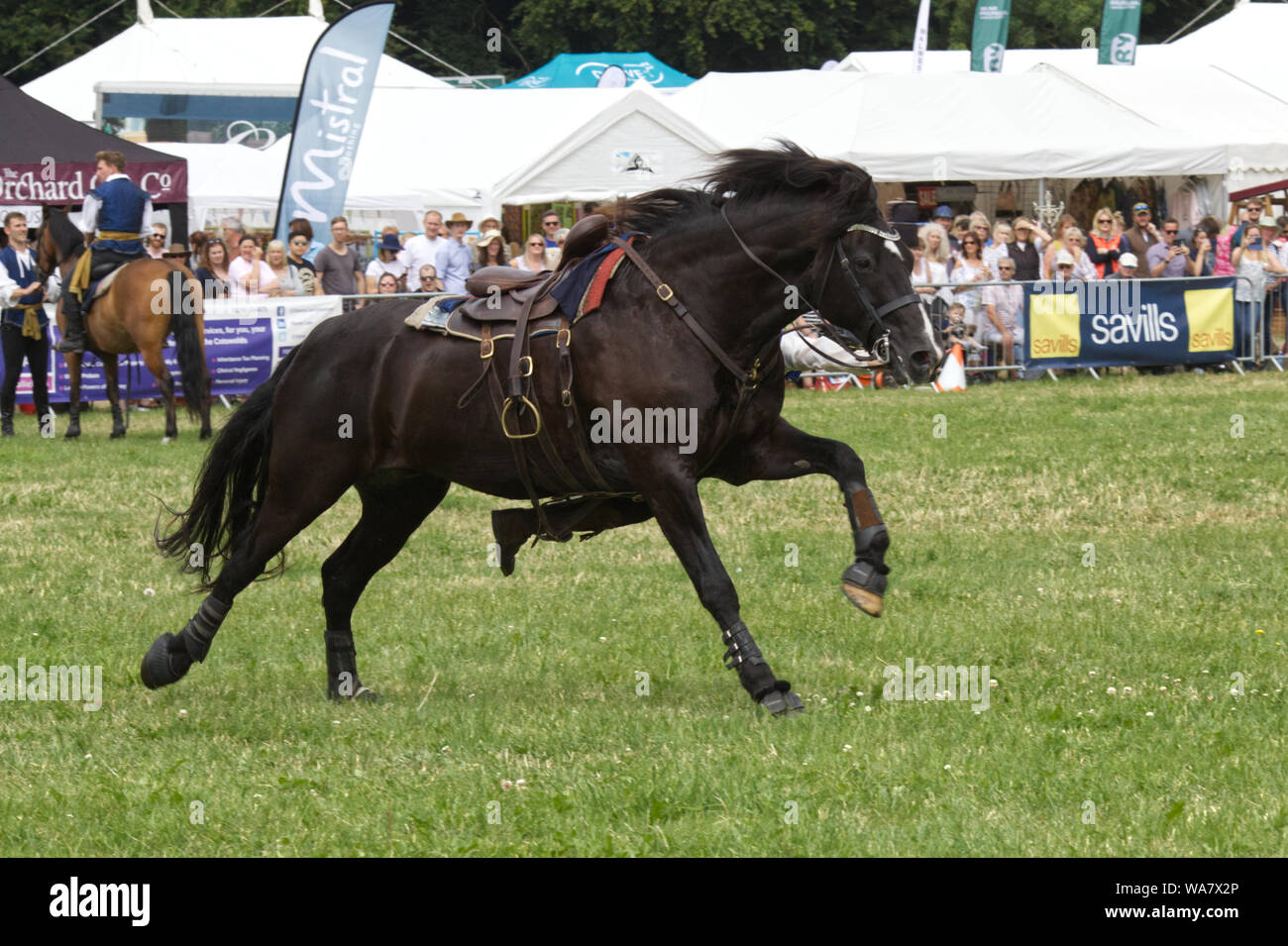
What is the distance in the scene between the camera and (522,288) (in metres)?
7.48

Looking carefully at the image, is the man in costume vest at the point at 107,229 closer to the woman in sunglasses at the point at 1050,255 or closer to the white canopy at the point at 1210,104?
the woman in sunglasses at the point at 1050,255

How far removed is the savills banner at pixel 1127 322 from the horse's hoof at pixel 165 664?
565 inches

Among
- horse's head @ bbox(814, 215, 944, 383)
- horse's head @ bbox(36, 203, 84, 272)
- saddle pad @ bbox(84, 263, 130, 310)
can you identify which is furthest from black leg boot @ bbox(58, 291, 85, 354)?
horse's head @ bbox(814, 215, 944, 383)

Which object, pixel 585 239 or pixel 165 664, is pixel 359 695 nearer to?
pixel 165 664

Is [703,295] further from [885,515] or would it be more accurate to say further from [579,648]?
[885,515]

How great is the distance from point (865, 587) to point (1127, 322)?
14.7m

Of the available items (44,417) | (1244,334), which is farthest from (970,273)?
(44,417)

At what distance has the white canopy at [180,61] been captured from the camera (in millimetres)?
37188


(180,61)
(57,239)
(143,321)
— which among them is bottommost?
(143,321)

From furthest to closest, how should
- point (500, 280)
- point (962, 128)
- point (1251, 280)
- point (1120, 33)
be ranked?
point (1120, 33) < point (962, 128) < point (1251, 280) < point (500, 280)

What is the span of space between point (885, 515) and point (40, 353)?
1062cm

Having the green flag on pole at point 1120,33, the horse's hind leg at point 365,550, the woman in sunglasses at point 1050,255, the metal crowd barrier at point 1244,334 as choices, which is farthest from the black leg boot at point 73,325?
the green flag on pole at point 1120,33

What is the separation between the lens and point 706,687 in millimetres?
7633
